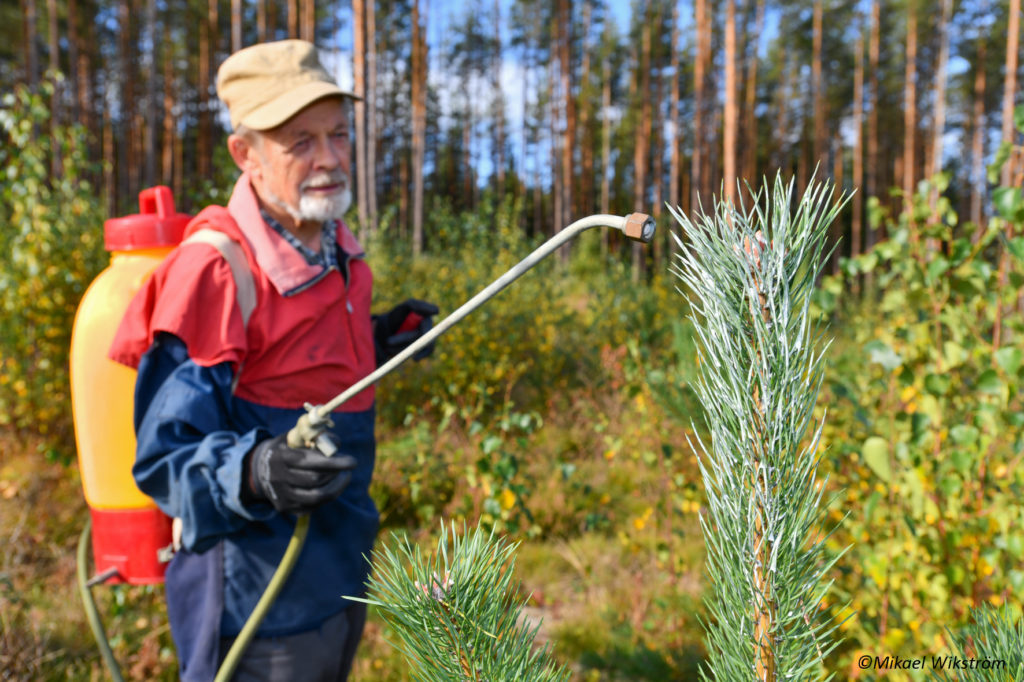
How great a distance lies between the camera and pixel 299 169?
150 centimetres

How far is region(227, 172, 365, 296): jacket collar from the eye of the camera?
4.56 feet

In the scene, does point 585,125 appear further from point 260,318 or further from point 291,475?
point 291,475

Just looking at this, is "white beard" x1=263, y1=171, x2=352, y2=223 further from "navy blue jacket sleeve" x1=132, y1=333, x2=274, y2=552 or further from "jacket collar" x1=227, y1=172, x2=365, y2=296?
"navy blue jacket sleeve" x1=132, y1=333, x2=274, y2=552

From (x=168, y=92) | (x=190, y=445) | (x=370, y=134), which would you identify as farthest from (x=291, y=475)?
(x=168, y=92)

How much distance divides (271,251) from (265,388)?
0.31 m

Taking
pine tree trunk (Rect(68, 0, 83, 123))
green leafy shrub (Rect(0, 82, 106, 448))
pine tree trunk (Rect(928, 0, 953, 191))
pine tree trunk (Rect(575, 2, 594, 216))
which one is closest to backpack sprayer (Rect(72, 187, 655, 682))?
green leafy shrub (Rect(0, 82, 106, 448))

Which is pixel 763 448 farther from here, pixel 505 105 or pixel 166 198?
pixel 505 105

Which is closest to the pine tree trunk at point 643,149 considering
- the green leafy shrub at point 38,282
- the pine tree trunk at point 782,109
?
the pine tree trunk at point 782,109

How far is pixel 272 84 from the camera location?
4.88 ft

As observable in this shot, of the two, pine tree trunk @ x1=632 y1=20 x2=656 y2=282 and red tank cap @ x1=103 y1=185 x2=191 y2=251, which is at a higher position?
pine tree trunk @ x1=632 y1=20 x2=656 y2=282

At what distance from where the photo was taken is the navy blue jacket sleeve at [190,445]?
1206mm

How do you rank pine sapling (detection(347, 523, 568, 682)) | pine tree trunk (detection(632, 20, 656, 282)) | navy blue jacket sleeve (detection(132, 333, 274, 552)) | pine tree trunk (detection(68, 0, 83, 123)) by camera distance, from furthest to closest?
pine tree trunk (detection(632, 20, 656, 282))
pine tree trunk (detection(68, 0, 83, 123))
navy blue jacket sleeve (detection(132, 333, 274, 552))
pine sapling (detection(347, 523, 568, 682))

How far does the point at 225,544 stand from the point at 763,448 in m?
1.26

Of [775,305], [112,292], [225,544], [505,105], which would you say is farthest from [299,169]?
[505,105]
